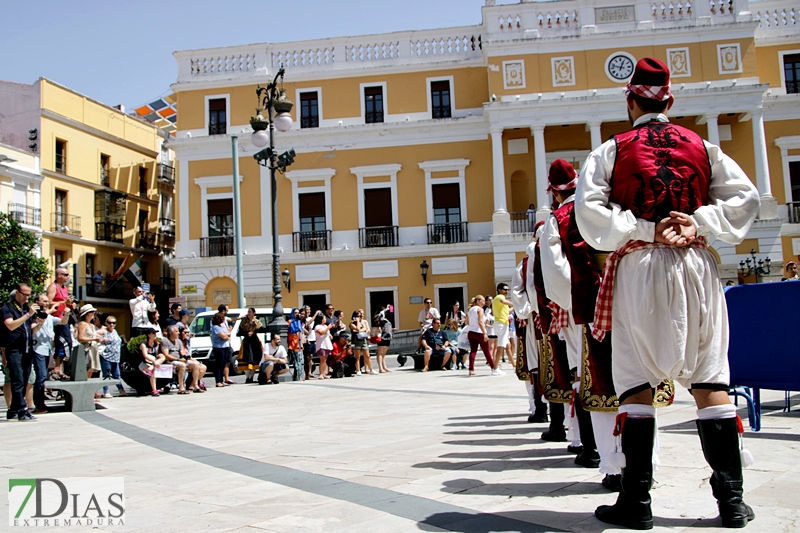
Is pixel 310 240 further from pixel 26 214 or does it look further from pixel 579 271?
pixel 579 271

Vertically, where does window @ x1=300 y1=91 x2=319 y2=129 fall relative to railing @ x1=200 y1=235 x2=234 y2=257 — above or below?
above

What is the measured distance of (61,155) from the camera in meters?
38.2

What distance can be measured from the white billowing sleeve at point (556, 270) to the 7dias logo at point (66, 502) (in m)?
2.62

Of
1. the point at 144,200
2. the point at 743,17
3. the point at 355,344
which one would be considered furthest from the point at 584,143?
the point at 144,200

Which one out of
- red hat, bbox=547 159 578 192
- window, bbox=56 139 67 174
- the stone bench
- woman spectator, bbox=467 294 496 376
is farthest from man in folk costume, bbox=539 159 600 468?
window, bbox=56 139 67 174

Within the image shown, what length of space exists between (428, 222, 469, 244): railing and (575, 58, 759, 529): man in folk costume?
28.2 metres

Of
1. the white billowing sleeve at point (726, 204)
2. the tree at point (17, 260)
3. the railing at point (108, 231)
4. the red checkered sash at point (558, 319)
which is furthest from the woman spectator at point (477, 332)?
the railing at point (108, 231)

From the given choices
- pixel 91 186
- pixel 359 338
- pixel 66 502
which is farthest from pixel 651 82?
pixel 91 186

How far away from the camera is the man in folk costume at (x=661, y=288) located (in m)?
3.21

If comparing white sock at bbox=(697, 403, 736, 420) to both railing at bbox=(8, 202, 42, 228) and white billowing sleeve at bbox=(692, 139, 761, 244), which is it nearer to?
white billowing sleeve at bbox=(692, 139, 761, 244)

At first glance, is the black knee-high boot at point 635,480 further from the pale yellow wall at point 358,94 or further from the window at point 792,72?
the window at point 792,72

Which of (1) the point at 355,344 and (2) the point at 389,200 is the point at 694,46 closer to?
(2) the point at 389,200

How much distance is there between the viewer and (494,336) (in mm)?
15289

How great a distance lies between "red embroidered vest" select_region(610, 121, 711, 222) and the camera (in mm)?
3361
